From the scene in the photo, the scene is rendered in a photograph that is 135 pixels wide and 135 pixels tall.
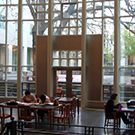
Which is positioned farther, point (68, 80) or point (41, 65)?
point (41, 65)

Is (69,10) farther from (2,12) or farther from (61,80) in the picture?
(2,12)

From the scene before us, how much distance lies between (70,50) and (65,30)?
3.43ft

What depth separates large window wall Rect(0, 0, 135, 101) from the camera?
1221 cm

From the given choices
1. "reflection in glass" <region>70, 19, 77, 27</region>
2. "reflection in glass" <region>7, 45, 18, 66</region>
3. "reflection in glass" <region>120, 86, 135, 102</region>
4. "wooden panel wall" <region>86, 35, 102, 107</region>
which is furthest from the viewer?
"reflection in glass" <region>7, 45, 18, 66</region>

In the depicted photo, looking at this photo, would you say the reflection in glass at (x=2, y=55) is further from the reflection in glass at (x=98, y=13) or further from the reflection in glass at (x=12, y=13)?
the reflection in glass at (x=98, y=13)

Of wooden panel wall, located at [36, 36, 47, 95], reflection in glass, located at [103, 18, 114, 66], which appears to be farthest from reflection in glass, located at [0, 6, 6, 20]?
reflection in glass, located at [103, 18, 114, 66]

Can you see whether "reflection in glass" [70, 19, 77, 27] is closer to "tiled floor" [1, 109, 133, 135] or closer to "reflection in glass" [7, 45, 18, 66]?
"reflection in glass" [7, 45, 18, 66]

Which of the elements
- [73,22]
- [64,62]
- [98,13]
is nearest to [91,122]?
[64,62]

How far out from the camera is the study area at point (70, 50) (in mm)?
12227

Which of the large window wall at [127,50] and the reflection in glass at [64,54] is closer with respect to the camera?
the large window wall at [127,50]

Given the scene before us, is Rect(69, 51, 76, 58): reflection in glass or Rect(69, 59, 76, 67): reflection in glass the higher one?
Rect(69, 51, 76, 58): reflection in glass

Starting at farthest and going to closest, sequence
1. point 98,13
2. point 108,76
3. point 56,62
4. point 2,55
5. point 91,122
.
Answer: point 2,55, point 56,62, point 98,13, point 108,76, point 91,122

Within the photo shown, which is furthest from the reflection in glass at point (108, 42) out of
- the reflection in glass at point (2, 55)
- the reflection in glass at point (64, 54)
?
the reflection in glass at point (2, 55)

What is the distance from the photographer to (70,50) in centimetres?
1289
